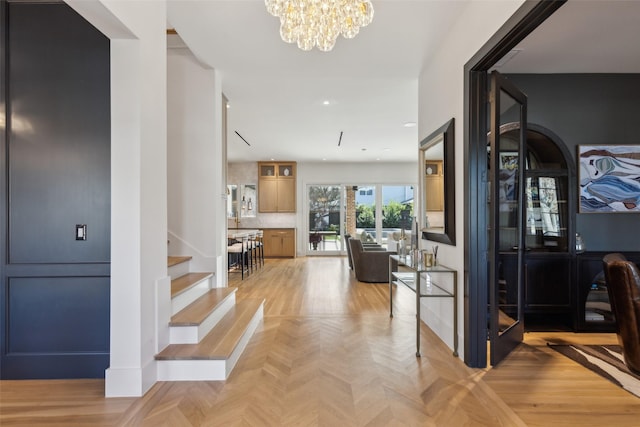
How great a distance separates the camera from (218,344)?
2.49 metres

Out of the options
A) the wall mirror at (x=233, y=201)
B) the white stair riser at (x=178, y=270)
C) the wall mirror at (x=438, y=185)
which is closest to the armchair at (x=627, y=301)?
the wall mirror at (x=438, y=185)

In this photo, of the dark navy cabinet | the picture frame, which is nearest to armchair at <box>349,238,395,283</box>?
the picture frame

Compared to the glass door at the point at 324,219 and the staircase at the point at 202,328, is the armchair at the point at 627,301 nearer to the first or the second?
the staircase at the point at 202,328

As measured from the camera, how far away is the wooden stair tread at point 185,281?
9.02 ft

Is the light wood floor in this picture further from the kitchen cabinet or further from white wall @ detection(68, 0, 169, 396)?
the kitchen cabinet

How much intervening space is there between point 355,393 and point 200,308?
1.58m

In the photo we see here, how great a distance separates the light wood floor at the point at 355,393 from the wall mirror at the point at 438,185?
1.10m

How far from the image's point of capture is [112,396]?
80.8 inches

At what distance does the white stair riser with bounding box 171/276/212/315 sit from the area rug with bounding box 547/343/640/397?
3445mm

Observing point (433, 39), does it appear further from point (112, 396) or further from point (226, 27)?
point (112, 396)

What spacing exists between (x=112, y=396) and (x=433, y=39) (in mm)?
3884

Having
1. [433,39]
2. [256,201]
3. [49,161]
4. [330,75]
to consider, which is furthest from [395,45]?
[256,201]

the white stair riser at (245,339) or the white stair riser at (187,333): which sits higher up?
Result: the white stair riser at (187,333)

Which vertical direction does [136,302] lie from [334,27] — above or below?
below
